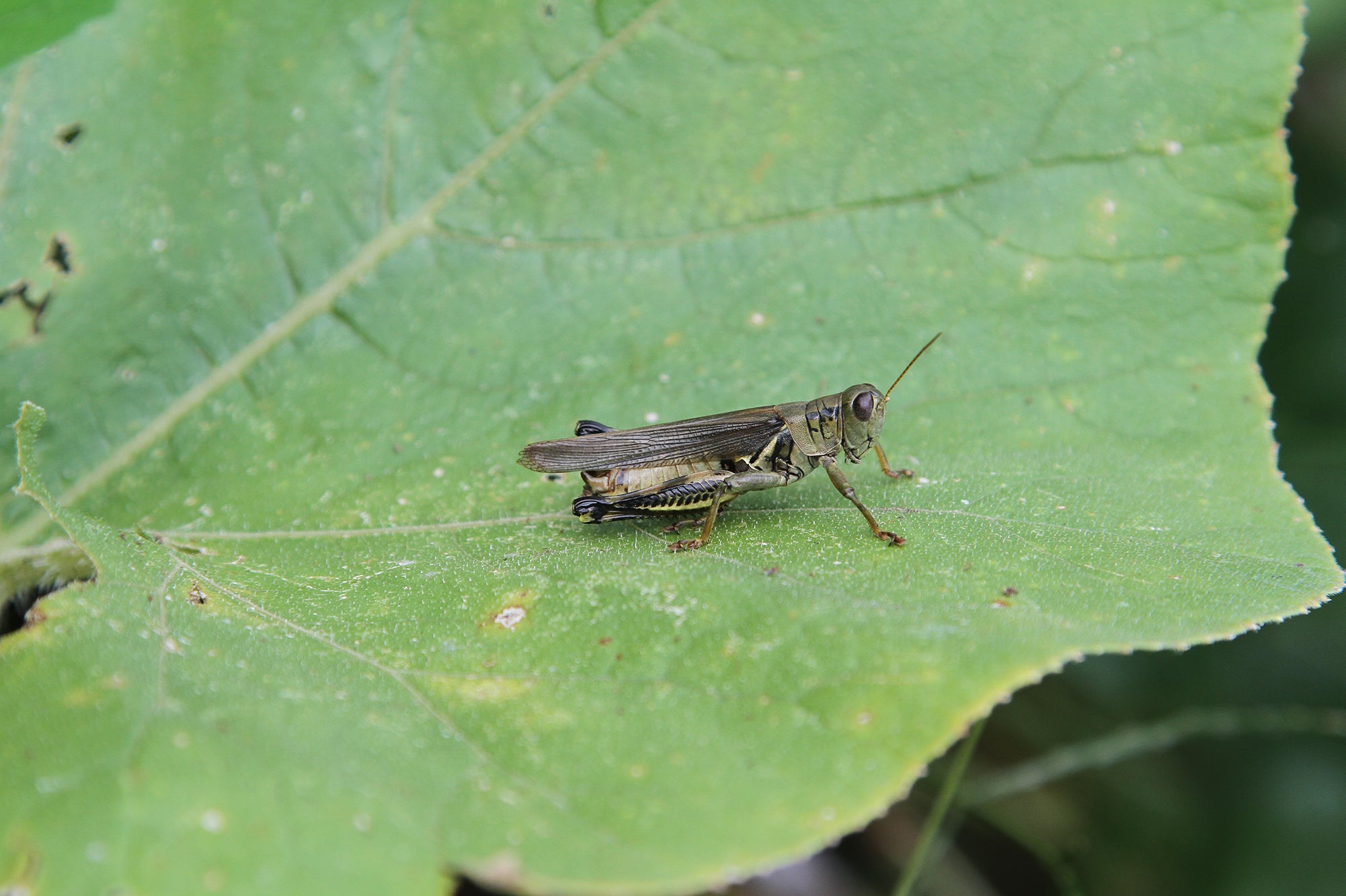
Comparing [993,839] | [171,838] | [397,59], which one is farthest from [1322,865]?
[397,59]

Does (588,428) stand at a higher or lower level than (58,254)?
lower

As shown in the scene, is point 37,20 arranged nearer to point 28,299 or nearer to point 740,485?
point 28,299

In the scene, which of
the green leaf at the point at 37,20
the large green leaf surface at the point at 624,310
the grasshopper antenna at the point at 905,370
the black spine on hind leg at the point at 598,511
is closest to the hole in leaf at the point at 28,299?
the large green leaf surface at the point at 624,310

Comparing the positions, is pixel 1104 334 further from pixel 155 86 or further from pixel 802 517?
pixel 155 86

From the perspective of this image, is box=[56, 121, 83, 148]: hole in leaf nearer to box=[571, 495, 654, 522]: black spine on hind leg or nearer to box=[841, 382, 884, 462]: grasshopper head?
box=[571, 495, 654, 522]: black spine on hind leg

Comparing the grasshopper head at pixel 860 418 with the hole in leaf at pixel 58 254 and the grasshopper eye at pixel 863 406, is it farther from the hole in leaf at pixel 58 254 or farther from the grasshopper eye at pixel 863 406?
the hole in leaf at pixel 58 254

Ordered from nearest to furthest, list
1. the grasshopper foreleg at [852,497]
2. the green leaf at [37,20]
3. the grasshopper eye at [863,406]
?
the green leaf at [37,20]
the grasshopper foreleg at [852,497]
the grasshopper eye at [863,406]

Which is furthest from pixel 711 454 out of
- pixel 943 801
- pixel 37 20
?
pixel 37 20
